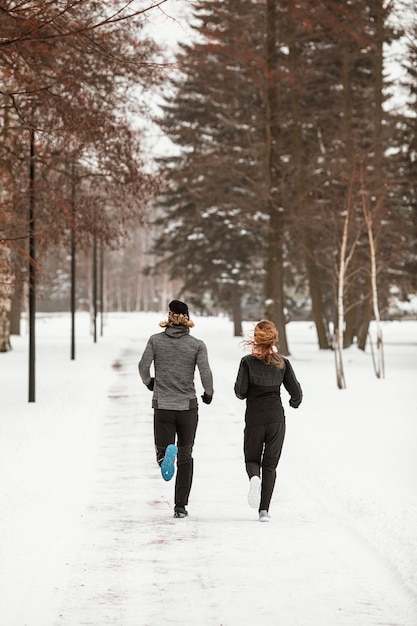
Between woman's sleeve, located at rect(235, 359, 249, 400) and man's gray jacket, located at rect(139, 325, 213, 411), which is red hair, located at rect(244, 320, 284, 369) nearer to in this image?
woman's sleeve, located at rect(235, 359, 249, 400)

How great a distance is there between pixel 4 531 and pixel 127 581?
73.8 inches

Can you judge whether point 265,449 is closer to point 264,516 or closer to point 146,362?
point 264,516

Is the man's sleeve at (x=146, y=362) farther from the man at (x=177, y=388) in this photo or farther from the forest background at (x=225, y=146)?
the forest background at (x=225, y=146)

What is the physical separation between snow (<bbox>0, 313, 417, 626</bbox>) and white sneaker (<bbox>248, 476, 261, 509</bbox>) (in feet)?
0.76

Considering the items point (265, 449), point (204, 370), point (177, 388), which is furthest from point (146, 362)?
point (265, 449)

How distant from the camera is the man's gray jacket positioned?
28.2ft

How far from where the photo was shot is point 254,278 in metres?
50.5

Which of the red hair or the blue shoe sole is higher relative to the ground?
the red hair

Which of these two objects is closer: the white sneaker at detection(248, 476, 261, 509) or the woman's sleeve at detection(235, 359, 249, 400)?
the white sneaker at detection(248, 476, 261, 509)

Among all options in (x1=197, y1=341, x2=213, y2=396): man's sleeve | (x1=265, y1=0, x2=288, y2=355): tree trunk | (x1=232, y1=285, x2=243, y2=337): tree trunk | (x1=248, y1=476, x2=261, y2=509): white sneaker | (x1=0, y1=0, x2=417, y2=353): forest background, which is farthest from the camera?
(x1=232, y1=285, x2=243, y2=337): tree trunk

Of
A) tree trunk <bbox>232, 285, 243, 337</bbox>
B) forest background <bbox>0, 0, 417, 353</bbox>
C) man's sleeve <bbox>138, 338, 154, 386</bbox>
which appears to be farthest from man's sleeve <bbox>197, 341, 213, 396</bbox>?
tree trunk <bbox>232, 285, 243, 337</bbox>

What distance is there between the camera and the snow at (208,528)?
595 cm

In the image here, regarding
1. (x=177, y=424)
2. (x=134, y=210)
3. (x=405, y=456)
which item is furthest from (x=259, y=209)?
(x=177, y=424)

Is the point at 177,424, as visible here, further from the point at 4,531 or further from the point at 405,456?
the point at 405,456
